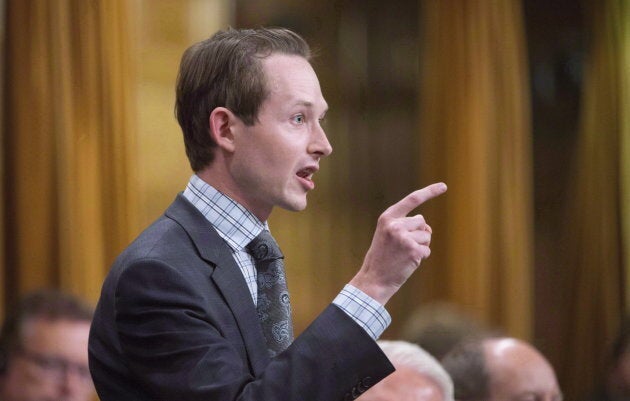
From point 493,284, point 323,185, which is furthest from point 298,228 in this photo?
point 493,284

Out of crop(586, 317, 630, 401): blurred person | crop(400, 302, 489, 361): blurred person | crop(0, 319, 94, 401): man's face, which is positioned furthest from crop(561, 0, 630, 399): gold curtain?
crop(0, 319, 94, 401): man's face

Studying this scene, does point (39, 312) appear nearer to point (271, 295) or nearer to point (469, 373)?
point (469, 373)

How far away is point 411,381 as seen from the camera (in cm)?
233

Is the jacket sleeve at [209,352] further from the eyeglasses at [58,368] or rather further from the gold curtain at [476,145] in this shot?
the gold curtain at [476,145]

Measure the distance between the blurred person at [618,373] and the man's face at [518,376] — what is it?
542mm

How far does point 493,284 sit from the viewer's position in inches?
156

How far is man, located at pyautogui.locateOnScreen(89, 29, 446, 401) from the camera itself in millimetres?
1203

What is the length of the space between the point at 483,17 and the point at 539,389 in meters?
1.56

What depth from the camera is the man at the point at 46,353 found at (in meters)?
2.64

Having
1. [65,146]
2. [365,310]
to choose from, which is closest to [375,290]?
[365,310]

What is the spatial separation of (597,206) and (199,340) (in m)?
3.15

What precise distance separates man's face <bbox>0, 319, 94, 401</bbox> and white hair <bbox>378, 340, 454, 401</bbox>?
2.55ft

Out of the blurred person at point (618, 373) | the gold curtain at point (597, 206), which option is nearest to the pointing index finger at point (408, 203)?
the blurred person at point (618, 373)

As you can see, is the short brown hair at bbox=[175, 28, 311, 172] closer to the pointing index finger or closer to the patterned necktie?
the patterned necktie
